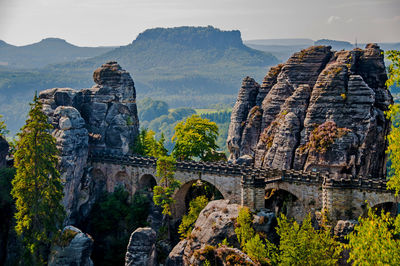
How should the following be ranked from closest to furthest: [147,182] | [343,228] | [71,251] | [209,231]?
[343,228] < [209,231] < [71,251] < [147,182]

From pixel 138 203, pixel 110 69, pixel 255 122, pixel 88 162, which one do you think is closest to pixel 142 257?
pixel 138 203

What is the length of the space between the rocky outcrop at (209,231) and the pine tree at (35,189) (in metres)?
13.2

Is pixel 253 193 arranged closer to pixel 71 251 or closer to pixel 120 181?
pixel 71 251

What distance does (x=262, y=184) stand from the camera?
2087 inches

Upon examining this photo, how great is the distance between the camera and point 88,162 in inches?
2682

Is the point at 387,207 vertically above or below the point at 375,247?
below

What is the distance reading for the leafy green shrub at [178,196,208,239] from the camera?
2281 inches

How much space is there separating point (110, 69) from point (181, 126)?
14.5m

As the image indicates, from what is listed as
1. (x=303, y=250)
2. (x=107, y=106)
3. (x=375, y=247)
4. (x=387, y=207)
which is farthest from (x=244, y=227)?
(x=107, y=106)

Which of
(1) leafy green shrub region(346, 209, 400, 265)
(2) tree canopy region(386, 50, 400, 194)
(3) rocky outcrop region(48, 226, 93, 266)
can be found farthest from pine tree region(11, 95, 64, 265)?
(2) tree canopy region(386, 50, 400, 194)

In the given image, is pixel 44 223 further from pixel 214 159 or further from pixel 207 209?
pixel 214 159

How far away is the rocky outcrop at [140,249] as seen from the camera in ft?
171

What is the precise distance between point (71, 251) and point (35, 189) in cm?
743

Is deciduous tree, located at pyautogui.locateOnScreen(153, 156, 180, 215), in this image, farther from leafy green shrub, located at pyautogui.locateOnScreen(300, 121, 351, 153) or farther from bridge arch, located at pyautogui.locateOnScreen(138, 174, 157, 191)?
leafy green shrub, located at pyautogui.locateOnScreen(300, 121, 351, 153)
